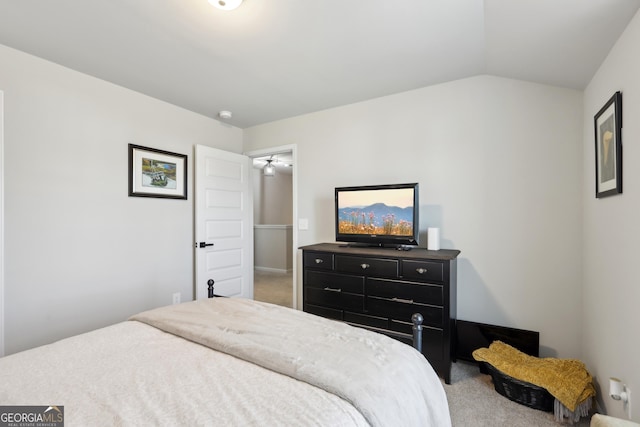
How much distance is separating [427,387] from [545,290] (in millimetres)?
1788

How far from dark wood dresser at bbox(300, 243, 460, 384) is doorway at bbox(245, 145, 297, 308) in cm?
172

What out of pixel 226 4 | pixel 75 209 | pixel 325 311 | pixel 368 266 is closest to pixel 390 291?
pixel 368 266

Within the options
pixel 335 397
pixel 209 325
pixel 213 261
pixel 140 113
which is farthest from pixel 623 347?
pixel 140 113

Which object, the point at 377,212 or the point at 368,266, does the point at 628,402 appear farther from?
the point at 377,212

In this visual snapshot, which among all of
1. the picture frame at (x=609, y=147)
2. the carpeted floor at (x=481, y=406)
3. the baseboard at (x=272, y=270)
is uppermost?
the picture frame at (x=609, y=147)

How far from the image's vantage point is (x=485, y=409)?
1919mm

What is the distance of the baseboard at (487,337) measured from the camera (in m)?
2.32

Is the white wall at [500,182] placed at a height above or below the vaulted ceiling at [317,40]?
below

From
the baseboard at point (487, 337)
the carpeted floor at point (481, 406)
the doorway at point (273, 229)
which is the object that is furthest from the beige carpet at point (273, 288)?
the carpeted floor at point (481, 406)

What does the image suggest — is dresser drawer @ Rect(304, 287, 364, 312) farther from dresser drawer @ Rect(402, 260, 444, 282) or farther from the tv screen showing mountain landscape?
the tv screen showing mountain landscape

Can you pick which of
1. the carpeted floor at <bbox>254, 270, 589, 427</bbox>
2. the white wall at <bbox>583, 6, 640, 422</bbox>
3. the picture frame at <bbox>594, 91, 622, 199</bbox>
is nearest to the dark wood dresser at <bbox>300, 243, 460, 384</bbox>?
the carpeted floor at <bbox>254, 270, 589, 427</bbox>

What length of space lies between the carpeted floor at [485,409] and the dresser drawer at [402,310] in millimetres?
490

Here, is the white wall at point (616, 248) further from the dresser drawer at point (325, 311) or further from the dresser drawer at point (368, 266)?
the dresser drawer at point (325, 311)

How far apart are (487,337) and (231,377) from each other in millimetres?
2256
